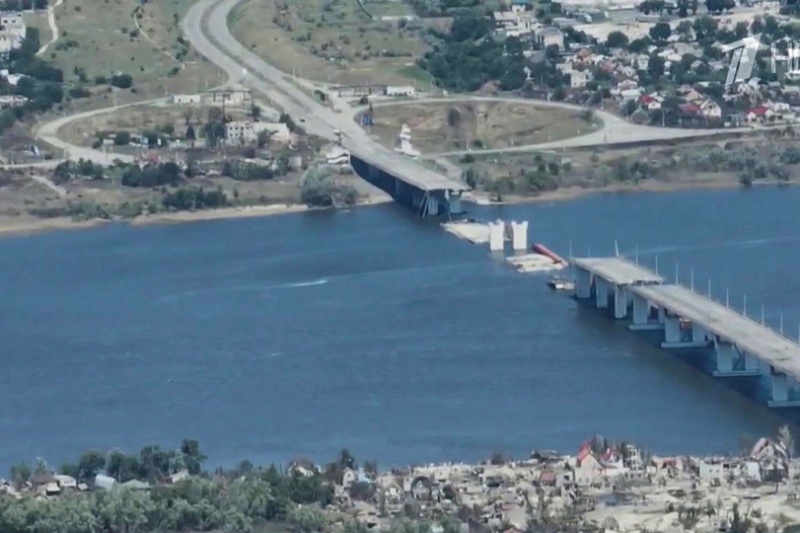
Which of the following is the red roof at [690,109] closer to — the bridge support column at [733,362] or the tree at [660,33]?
the tree at [660,33]

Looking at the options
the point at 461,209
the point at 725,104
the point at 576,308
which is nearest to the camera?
the point at 576,308

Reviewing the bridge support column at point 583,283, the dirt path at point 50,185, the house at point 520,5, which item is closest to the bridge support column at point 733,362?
the bridge support column at point 583,283

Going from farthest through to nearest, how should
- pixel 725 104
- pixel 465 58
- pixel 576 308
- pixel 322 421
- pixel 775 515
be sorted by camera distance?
pixel 465 58 → pixel 725 104 → pixel 576 308 → pixel 322 421 → pixel 775 515

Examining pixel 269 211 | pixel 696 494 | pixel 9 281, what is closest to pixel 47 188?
pixel 269 211

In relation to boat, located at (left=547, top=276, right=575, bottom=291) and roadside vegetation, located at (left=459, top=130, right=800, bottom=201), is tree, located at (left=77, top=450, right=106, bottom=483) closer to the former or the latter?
boat, located at (left=547, top=276, right=575, bottom=291)

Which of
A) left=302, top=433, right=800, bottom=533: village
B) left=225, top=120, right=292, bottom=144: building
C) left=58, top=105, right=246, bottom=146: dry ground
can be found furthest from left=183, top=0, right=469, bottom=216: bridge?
left=302, top=433, right=800, bottom=533: village

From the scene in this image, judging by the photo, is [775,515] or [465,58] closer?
[775,515]

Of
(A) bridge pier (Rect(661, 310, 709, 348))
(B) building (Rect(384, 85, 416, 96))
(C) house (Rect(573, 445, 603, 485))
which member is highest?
(C) house (Rect(573, 445, 603, 485))

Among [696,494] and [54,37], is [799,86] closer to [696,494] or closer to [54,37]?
[54,37]
